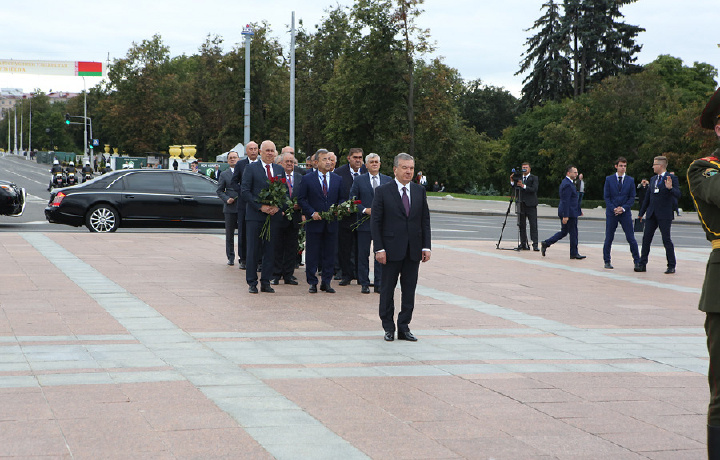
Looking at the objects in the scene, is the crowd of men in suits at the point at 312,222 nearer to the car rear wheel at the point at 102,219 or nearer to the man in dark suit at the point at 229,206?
the man in dark suit at the point at 229,206

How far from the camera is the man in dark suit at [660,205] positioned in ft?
48.0

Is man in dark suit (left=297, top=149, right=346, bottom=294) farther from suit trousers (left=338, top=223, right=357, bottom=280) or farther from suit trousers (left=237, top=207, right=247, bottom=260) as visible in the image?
suit trousers (left=237, top=207, right=247, bottom=260)

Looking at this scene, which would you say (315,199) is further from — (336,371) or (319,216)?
(336,371)

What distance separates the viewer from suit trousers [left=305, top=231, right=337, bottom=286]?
37.7ft

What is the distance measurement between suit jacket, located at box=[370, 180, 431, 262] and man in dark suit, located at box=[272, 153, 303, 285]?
131 inches

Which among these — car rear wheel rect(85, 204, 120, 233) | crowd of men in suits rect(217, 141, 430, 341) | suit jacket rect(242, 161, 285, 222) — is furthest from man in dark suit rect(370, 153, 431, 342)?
car rear wheel rect(85, 204, 120, 233)

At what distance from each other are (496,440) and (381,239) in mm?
3479

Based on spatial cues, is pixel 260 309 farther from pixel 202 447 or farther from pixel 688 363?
pixel 202 447

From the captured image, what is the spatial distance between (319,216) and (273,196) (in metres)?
0.66

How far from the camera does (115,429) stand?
4957mm

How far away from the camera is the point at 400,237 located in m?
8.16

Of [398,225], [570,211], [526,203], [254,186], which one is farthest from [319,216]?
[526,203]

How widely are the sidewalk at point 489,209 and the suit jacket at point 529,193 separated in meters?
18.3

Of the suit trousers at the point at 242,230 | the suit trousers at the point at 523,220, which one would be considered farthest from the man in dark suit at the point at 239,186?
the suit trousers at the point at 523,220
